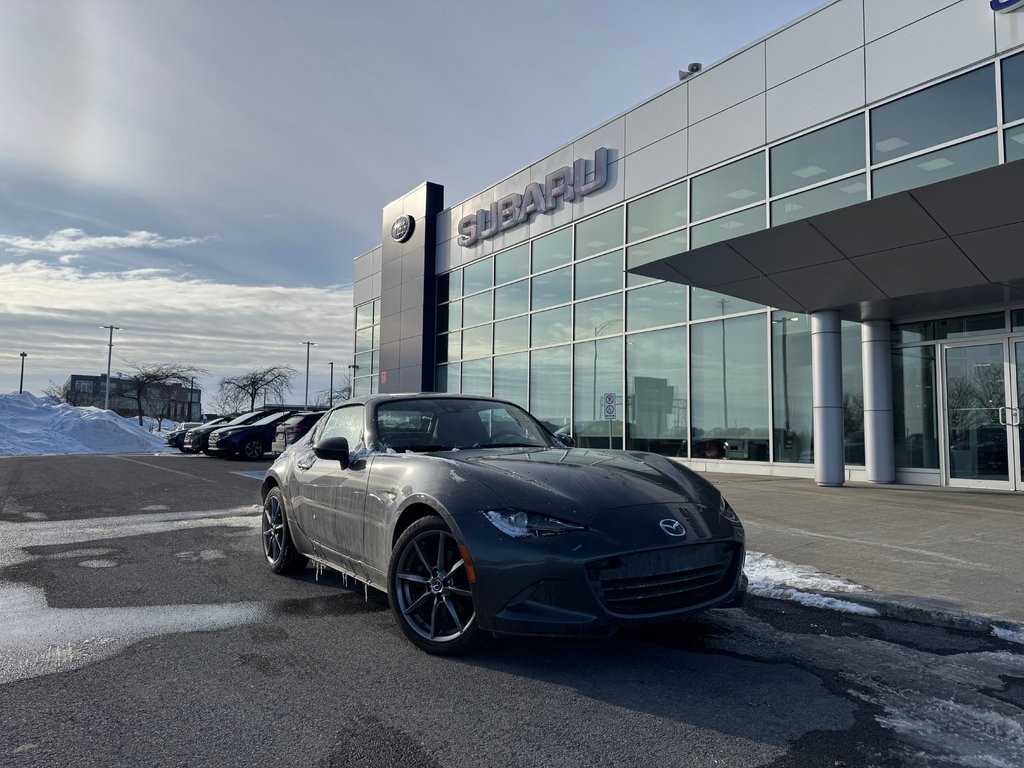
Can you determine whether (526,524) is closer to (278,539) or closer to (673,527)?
(673,527)

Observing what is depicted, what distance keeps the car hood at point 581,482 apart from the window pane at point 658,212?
13702mm

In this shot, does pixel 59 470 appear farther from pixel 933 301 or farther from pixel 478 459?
pixel 933 301

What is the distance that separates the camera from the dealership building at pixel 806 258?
10.8 m

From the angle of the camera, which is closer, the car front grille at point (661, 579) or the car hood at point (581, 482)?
the car front grille at point (661, 579)

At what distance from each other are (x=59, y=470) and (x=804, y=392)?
1612 centimetres

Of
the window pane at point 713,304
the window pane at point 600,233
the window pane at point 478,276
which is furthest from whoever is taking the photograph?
the window pane at point 478,276

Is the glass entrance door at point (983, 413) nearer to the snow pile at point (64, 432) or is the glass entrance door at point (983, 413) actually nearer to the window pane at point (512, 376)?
the window pane at point (512, 376)

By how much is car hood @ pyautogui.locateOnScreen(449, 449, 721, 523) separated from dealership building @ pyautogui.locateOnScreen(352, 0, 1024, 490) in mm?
6521

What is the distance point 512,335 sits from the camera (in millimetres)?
23266

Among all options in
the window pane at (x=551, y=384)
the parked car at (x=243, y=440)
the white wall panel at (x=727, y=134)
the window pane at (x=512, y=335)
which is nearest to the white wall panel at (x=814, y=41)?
the white wall panel at (x=727, y=134)

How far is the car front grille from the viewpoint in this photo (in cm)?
337

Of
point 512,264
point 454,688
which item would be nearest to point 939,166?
point 454,688

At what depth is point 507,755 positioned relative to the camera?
265 centimetres

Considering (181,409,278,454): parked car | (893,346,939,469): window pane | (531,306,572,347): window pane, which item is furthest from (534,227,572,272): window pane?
(893,346,939,469): window pane
